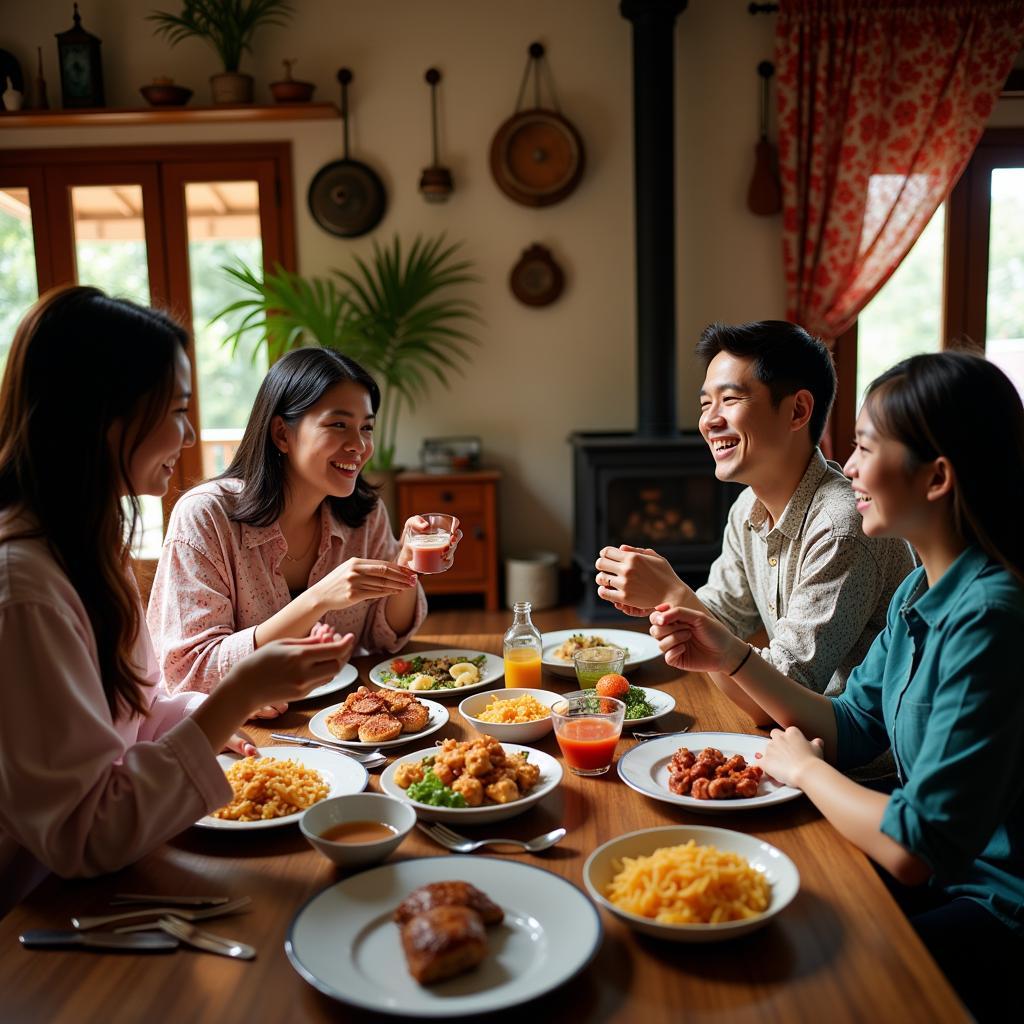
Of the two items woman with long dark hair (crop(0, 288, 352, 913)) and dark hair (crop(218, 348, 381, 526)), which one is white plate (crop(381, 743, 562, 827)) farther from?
dark hair (crop(218, 348, 381, 526))

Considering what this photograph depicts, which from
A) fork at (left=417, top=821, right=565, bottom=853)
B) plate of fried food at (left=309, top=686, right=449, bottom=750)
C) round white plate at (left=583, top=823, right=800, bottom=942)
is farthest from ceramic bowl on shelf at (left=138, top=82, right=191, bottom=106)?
round white plate at (left=583, top=823, right=800, bottom=942)

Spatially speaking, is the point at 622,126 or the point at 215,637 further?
the point at 622,126

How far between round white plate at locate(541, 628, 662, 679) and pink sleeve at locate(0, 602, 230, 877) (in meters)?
0.89

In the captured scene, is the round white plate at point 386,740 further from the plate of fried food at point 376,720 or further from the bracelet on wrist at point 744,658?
the bracelet on wrist at point 744,658

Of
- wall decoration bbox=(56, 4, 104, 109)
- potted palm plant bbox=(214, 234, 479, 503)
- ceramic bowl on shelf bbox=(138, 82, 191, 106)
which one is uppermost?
wall decoration bbox=(56, 4, 104, 109)

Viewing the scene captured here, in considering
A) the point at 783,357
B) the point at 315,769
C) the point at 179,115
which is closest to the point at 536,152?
the point at 179,115

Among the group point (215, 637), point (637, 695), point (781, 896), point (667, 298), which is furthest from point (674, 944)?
point (667, 298)

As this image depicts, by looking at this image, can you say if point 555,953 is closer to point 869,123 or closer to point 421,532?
point 421,532

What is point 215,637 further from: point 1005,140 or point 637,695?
point 1005,140

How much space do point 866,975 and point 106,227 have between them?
17.4 ft

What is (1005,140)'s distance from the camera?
5.10 meters

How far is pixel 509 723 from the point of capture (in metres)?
1.58

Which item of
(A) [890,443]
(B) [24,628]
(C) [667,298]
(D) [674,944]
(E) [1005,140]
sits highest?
(E) [1005,140]

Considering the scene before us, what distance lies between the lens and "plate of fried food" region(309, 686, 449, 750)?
1.58m
